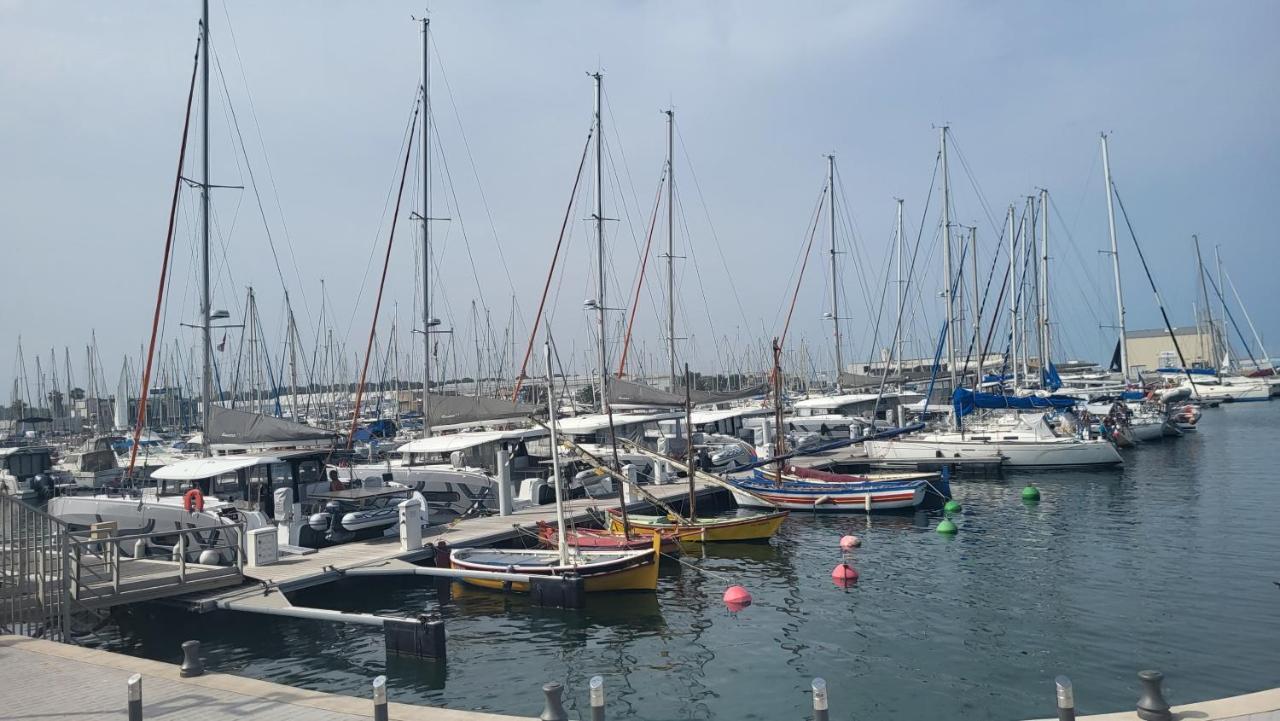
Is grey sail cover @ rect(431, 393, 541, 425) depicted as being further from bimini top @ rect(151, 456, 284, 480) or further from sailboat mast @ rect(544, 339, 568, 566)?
sailboat mast @ rect(544, 339, 568, 566)

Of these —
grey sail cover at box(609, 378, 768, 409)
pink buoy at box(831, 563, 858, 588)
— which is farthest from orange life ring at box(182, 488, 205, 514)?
grey sail cover at box(609, 378, 768, 409)

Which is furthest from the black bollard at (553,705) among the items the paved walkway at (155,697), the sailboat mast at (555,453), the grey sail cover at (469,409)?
the grey sail cover at (469,409)

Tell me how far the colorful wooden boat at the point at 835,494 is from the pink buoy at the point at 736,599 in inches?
489

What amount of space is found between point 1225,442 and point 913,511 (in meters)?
33.8

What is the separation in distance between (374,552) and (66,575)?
8836 millimetres

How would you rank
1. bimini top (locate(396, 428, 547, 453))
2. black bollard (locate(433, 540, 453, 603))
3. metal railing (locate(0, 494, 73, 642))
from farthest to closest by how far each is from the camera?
bimini top (locate(396, 428, 547, 453)), black bollard (locate(433, 540, 453, 603)), metal railing (locate(0, 494, 73, 642))

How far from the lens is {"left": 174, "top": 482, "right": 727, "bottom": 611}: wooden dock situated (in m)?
19.5

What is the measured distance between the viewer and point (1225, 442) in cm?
5584

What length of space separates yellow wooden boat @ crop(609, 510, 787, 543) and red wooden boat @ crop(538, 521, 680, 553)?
0.66 m

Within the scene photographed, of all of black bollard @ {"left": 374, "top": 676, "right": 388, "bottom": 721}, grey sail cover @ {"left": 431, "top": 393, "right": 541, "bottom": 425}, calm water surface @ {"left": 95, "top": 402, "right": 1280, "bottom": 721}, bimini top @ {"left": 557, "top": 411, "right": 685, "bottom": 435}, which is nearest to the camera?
black bollard @ {"left": 374, "top": 676, "right": 388, "bottom": 721}

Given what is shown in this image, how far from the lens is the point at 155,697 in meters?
11.9

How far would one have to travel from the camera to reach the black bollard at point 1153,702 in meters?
9.48

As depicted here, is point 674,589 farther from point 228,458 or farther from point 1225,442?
point 1225,442

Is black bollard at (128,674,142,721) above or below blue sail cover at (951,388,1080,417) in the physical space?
below
